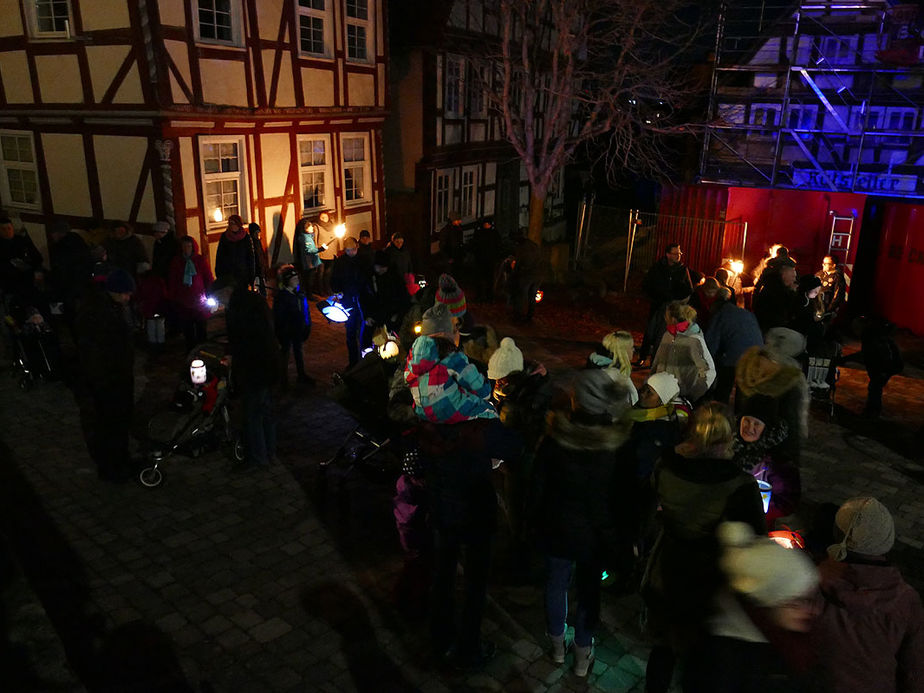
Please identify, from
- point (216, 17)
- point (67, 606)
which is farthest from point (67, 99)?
point (67, 606)

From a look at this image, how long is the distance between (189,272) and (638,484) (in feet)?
26.2

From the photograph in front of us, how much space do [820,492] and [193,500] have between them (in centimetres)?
602

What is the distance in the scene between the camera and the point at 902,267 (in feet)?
45.5

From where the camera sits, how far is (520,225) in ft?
85.6

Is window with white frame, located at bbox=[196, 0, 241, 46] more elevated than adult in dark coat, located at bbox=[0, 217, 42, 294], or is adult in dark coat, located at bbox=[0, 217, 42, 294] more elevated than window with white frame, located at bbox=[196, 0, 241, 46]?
window with white frame, located at bbox=[196, 0, 241, 46]

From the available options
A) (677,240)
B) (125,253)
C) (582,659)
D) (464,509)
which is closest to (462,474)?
(464,509)

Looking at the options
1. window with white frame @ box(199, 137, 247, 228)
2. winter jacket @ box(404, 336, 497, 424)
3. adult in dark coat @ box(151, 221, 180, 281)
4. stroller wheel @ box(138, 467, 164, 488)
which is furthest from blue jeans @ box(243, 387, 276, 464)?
window with white frame @ box(199, 137, 247, 228)

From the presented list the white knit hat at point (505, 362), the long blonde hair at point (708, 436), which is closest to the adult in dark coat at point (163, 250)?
the white knit hat at point (505, 362)

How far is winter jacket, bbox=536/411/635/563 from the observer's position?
4.04m

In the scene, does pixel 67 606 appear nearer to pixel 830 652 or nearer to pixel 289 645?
pixel 289 645

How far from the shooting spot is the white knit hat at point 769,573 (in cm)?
290

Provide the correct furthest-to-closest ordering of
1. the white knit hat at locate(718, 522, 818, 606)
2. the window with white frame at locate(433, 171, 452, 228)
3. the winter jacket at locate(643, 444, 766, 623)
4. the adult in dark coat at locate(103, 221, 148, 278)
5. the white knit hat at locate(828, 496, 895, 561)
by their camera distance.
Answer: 1. the window with white frame at locate(433, 171, 452, 228)
2. the adult in dark coat at locate(103, 221, 148, 278)
3. the winter jacket at locate(643, 444, 766, 623)
4. the white knit hat at locate(828, 496, 895, 561)
5. the white knit hat at locate(718, 522, 818, 606)

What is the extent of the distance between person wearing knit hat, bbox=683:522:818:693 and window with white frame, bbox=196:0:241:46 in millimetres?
12694

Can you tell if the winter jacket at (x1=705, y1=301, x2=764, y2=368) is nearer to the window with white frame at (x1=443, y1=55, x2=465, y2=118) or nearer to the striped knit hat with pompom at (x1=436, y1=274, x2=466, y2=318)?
the striped knit hat with pompom at (x1=436, y1=274, x2=466, y2=318)
